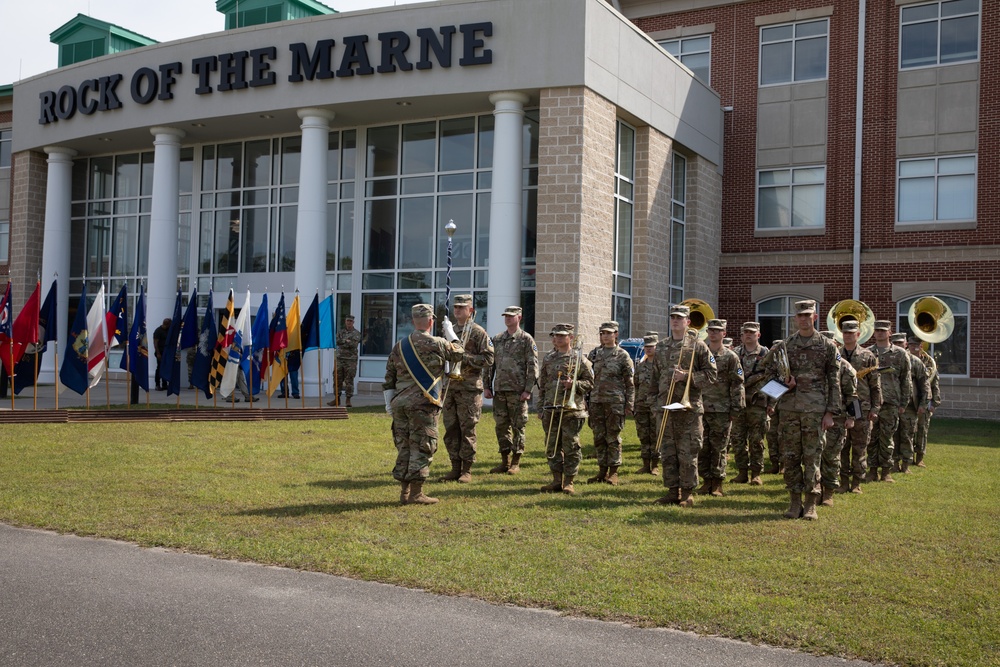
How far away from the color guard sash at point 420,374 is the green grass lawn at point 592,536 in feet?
3.76

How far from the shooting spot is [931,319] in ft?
59.3

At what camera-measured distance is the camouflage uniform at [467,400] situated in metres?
11.4

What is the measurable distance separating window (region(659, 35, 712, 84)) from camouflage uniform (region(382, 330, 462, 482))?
71.3ft

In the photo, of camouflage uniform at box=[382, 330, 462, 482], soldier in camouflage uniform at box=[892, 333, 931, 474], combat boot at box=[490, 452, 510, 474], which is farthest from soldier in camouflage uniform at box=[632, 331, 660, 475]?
camouflage uniform at box=[382, 330, 462, 482]

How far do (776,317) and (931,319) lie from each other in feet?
32.7

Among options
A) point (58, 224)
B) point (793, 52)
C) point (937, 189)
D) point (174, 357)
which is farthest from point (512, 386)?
point (58, 224)

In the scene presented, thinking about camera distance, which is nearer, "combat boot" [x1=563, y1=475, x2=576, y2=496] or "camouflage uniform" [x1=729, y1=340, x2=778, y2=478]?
"combat boot" [x1=563, y1=475, x2=576, y2=496]

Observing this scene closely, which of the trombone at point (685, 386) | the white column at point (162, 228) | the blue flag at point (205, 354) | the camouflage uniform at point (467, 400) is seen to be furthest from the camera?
the white column at point (162, 228)

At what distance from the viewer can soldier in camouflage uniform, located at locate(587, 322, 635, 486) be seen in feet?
38.5

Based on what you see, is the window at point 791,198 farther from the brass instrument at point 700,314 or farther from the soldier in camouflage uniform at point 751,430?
the soldier in camouflage uniform at point 751,430

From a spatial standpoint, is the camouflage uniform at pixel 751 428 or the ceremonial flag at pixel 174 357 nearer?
the camouflage uniform at pixel 751 428

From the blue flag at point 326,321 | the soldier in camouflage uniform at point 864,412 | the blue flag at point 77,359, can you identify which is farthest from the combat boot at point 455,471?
the blue flag at point 77,359

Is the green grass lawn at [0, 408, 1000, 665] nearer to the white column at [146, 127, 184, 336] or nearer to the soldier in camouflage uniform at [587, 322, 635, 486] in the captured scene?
the soldier in camouflage uniform at [587, 322, 635, 486]

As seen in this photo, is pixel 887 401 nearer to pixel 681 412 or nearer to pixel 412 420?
pixel 681 412
